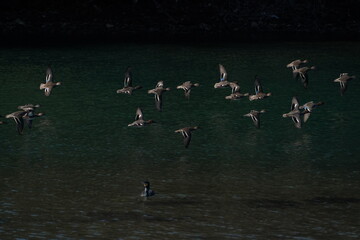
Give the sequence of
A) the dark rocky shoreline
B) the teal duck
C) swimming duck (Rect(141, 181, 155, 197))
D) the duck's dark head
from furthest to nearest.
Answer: the dark rocky shoreline → the teal duck → swimming duck (Rect(141, 181, 155, 197)) → the duck's dark head

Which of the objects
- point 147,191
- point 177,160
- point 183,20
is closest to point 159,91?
point 177,160

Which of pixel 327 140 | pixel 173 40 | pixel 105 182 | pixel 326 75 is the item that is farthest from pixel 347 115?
pixel 173 40

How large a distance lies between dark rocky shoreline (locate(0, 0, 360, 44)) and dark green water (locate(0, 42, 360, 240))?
81.1ft

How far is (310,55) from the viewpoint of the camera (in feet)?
289

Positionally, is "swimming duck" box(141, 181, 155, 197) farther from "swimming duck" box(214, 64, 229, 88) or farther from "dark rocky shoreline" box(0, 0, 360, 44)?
"dark rocky shoreline" box(0, 0, 360, 44)

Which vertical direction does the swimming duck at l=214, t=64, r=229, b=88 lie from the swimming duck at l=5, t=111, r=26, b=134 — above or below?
above

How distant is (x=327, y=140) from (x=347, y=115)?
26.8 feet

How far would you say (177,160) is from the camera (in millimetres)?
47000

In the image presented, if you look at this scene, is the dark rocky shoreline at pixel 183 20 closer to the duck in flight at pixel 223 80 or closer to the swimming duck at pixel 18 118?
the duck in flight at pixel 223 80

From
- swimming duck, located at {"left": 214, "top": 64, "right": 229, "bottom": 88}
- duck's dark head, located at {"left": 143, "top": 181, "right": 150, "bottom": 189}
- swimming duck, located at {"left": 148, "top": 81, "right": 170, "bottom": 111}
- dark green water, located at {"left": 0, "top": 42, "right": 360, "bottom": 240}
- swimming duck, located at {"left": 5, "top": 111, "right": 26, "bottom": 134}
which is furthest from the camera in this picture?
swimming duck, located at {"left": 214, "top": 64, "right": 229, "bottom": 88}

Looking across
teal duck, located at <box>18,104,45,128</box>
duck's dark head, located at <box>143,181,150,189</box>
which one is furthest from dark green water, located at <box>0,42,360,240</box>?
teal duck, located at <box>18,104,45,128</box>

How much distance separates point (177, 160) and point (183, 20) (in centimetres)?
6360

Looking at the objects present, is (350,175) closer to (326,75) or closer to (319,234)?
(319,234)

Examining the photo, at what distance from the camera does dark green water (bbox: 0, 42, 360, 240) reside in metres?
36.3
